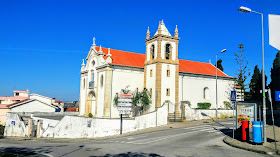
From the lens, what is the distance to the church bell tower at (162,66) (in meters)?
34.9

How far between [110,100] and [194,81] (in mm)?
14401

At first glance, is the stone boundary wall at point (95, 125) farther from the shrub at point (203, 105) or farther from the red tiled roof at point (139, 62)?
the shrub at point (203, 105)

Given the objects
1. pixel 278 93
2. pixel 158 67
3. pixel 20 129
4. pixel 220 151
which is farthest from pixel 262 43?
pixel 20 129

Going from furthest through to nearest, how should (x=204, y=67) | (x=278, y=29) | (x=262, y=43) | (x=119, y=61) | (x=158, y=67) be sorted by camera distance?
(x=204, y=67), (x=119, y=61), (x=158, y=67), (x=262, y=43), (x=278, y=29)

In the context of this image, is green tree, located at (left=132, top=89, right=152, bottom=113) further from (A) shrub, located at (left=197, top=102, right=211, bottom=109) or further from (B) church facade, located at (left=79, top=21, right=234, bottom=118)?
(A) shrub, located at (left=197, top=102, right=211, bottom=109)

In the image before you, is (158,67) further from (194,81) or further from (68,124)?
(68,124)

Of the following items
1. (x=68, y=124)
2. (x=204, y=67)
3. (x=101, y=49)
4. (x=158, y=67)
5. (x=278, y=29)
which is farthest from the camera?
(x=204, y=67)

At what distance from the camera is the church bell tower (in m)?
34.9

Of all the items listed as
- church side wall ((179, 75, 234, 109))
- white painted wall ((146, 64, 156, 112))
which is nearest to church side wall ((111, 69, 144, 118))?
white painted wall ((146, 64, 156, 112))

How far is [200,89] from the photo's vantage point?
4078 centimetres

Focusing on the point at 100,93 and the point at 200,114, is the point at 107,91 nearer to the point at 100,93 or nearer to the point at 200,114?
the point at 100,93

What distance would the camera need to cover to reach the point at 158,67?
115 feet

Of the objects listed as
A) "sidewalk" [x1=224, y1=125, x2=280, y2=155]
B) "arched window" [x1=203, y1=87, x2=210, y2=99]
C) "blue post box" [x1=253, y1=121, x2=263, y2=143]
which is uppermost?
"arched window" [x1=203, y1=87, x2=210, y2=99]

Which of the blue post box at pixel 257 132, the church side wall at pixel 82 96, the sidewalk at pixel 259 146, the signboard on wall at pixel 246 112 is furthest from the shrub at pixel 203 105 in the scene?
the blue post box at pixel 257 132
